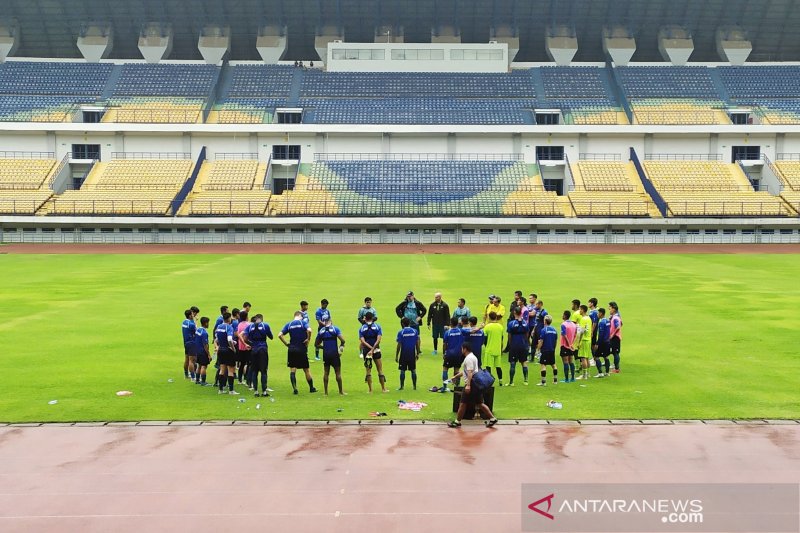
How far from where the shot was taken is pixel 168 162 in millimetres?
69938

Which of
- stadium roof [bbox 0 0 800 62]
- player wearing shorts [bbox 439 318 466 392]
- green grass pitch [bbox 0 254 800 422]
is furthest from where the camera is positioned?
stadium roof [bbox 0 0 800 62]

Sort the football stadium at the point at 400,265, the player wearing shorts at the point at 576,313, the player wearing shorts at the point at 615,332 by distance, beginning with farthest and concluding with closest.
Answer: the player wearing shorts at the point at 576,313 → the player wearing shorts at the point at 615,332 → the football stadium at the point at 400,265

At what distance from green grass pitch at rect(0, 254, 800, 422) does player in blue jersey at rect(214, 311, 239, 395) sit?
445 millimetres

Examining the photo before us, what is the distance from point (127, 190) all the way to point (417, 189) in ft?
81.7

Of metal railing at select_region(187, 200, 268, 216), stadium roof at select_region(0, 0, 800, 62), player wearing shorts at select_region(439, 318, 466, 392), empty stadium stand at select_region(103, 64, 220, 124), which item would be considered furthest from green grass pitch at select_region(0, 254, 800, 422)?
stadium roof at select_region(0, 0, 800, 62)

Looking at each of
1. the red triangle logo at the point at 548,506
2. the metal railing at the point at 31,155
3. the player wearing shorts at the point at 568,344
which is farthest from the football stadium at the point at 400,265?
the metal railing at the point at 31,155

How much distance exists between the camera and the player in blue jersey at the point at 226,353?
15.6 meters

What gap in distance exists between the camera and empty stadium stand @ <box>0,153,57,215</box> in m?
61.0

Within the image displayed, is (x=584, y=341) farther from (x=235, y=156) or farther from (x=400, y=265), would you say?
(x=235, y=156)

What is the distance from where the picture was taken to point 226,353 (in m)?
15.6

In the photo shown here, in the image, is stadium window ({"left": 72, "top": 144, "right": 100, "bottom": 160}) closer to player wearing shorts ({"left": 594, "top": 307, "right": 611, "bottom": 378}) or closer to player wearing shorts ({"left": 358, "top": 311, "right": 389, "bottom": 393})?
player wearing shorts ({"left": 358, "top": 311, "right": 389, "bottom": 393})

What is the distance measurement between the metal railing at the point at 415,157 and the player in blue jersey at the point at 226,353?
5714 centimetres

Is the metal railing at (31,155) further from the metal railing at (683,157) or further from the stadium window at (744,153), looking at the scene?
the stadium window at (744,153)

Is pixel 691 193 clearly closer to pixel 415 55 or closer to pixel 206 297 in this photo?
pixel 415 55
